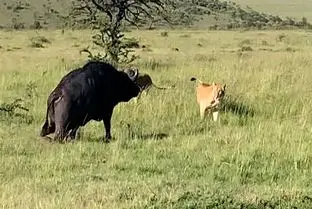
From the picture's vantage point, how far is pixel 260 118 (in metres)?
12.6

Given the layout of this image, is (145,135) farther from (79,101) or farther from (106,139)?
(79,101)

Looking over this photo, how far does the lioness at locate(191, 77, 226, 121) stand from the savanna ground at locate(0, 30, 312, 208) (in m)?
0.18

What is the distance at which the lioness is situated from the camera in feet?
40.1

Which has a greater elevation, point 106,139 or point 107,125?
point 107,125

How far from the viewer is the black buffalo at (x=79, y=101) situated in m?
10.6

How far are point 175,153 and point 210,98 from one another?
9.30ft

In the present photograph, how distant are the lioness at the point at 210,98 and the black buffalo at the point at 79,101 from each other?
1.87 m

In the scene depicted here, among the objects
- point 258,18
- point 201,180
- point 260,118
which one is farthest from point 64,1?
point 201,180

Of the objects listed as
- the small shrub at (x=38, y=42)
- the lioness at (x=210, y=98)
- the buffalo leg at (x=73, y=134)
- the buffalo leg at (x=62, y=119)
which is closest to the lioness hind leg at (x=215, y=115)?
the lioness at (x=210, y=98)

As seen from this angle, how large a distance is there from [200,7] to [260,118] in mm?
65815

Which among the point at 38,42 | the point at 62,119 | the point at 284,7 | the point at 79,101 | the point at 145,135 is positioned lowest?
the point at 284,7

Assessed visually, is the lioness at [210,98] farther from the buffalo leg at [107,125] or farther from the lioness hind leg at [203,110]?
the buffalo leg at [107,125]


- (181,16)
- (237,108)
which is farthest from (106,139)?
(181,16)

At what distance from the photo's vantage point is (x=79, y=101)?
1070 centimetres
